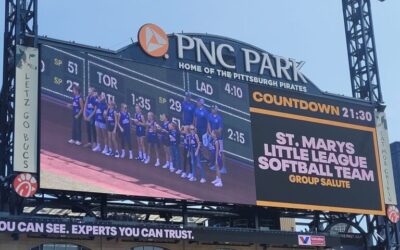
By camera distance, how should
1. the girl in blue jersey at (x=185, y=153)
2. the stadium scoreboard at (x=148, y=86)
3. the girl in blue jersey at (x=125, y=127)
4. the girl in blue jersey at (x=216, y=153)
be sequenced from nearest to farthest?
the stadium scoreboard at (x=148, y=86) → the girl in blue jersey at (x=125, y=127) → the girl in blue jersey at (x=185, y=153) → the girl in blue jersey at (x=216, y=153)

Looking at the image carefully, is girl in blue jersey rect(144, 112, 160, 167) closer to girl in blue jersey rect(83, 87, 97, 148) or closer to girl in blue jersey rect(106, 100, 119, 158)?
girl in blue jersey rect(106, 100, 119, 158)

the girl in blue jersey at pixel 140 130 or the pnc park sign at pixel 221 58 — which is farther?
the pnc park sign at pixel 221 58

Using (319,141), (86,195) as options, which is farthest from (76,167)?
(319,141)

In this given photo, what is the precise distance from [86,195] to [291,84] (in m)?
13.7

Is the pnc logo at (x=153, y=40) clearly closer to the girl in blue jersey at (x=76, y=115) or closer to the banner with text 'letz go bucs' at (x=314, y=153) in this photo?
the girl in blue jersey at (x=76, y=115)

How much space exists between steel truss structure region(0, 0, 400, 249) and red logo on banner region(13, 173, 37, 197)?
80 centimetres

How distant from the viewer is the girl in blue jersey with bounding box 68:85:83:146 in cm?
3206

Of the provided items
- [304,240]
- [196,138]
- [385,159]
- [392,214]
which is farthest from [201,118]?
[392,214]

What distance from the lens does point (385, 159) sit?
42.5 meters

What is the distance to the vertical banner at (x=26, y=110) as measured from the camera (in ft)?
100

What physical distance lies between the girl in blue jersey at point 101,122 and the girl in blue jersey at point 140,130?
61.3 inches

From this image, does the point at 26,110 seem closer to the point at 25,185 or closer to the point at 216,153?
the point at 25,185

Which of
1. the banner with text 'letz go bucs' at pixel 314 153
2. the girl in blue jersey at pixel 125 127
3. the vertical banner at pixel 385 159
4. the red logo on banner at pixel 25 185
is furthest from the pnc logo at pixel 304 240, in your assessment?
the red logo on banner at pixel 25 185

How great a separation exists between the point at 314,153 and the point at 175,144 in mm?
8354
